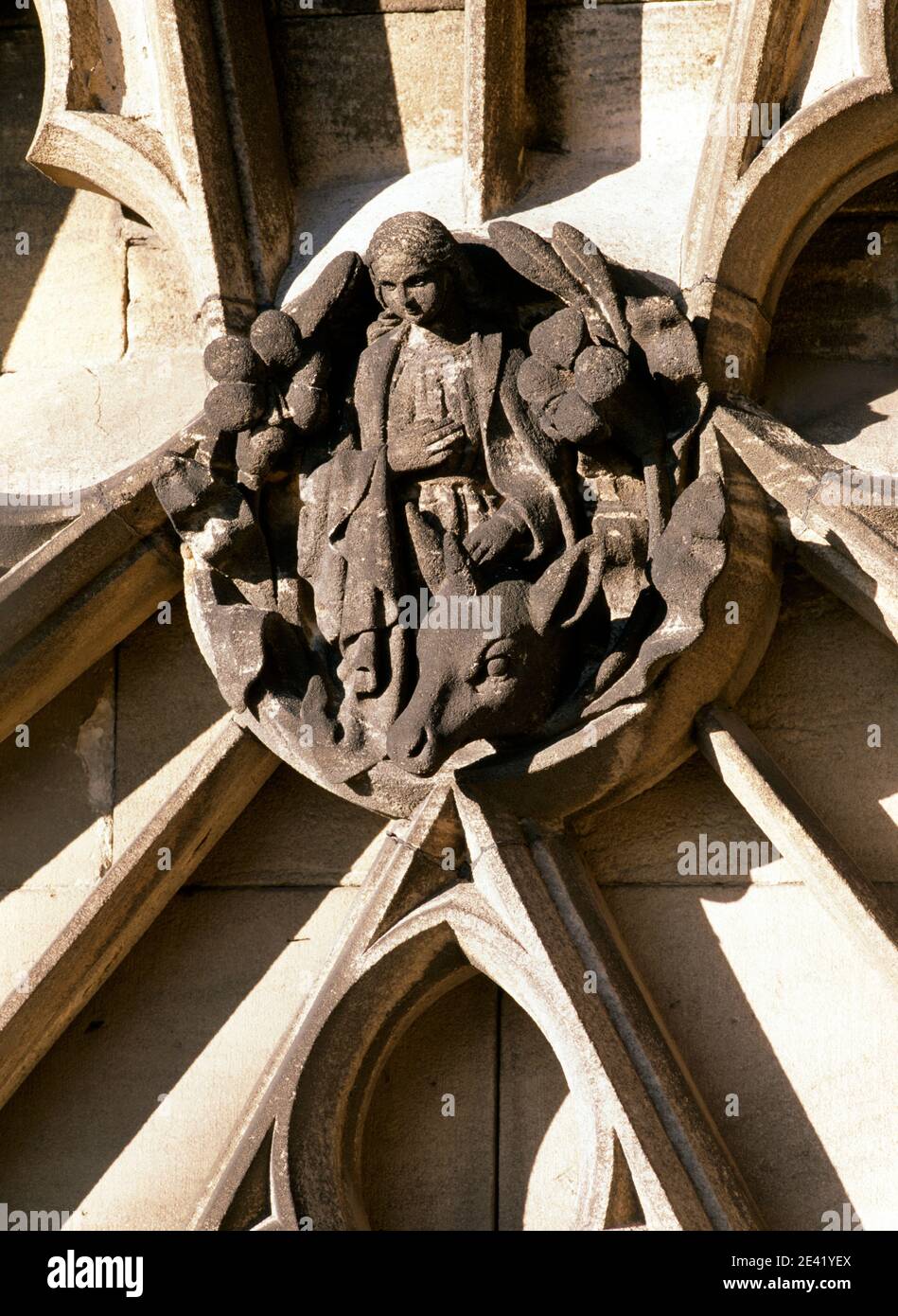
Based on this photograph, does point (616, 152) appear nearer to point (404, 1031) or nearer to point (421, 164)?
point (421, 164)

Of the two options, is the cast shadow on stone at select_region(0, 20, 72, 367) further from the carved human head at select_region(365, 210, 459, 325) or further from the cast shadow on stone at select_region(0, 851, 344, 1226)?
the cast shadow on stone at select_region(0, 851, 344, 1226)

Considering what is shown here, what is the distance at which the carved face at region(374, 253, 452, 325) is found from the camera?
18.1 ft

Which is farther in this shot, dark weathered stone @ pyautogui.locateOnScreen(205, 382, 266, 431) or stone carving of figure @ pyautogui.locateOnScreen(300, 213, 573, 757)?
dark weathered stone @ pyautogui.locateOnScreen(205, 382, 266, 431)

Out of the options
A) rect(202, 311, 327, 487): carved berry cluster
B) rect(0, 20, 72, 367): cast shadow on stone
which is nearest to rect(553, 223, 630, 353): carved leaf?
rect(202, 311, 327, 487): carved berry cluster

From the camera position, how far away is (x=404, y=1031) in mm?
5508

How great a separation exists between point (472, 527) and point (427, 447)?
229 millimetres

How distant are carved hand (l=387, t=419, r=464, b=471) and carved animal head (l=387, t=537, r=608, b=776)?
28cm

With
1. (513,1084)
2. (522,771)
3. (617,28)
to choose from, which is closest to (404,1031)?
(513,1084)

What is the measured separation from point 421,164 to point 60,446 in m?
1.28

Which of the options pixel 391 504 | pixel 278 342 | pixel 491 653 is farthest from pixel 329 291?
pixel 491 653

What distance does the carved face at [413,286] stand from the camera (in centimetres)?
553

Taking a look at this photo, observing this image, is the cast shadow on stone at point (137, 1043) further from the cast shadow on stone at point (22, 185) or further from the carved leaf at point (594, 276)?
the cast shadow on stone at point (22, 185)

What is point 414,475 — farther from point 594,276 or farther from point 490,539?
point 594,276

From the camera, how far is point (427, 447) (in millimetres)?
5570
